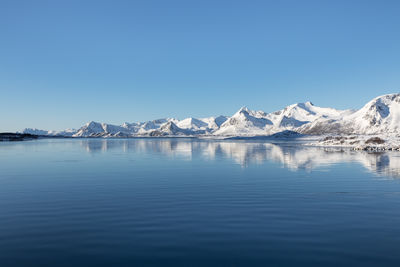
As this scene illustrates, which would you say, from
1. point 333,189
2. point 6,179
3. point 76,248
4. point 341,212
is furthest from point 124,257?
point 6,179

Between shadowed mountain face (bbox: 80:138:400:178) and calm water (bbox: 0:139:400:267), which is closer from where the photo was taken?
calm water (bbox: 0:139:400:267)

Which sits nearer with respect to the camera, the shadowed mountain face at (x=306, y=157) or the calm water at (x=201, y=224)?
the calm water at (x=201, y=224)

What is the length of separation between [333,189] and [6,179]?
113ft

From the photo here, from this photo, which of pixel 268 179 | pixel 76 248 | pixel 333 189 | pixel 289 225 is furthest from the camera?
pixel 268 179

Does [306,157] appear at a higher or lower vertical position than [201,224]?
lower

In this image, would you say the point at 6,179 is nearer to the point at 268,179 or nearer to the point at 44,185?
the point at 44,185

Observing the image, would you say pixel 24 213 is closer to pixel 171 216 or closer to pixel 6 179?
pixel 171 216

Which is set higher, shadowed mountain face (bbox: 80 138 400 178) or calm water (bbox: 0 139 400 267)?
calm water (bbox: 0 139 400 267)

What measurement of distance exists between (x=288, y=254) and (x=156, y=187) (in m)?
17.8

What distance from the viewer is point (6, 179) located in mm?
33094

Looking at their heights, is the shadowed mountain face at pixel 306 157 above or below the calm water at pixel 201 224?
below

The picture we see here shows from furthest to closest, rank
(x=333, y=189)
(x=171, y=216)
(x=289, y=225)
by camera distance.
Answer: (x=333, y=189) < (x=171, y=216) < (x=289, y=225)

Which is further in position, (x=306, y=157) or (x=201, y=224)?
(x=306, y=157)

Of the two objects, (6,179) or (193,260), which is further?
(6,179)
